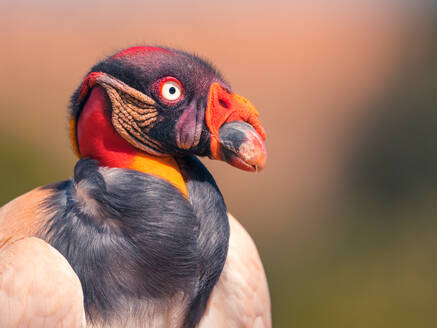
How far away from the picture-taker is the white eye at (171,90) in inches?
49.1

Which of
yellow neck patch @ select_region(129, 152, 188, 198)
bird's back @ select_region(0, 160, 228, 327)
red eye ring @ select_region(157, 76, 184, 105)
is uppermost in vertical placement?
red eye ring @ select_region(157, 76, 184, 105)

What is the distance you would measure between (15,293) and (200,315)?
0.49 meters

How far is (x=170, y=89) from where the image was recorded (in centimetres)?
125

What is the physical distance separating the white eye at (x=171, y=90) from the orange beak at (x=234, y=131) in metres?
0.08

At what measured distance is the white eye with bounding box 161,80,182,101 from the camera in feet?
4.09

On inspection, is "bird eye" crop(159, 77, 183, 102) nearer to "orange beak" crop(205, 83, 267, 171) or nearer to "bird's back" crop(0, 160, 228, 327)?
"orange beak" crop(205, 83, 267, 171)

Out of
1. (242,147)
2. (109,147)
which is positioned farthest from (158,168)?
(242,147)

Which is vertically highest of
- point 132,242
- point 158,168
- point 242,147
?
point 242,147

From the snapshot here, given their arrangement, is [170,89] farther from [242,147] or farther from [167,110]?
[242,147]

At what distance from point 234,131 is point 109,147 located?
32cm

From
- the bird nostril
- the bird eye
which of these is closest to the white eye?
the bird eye

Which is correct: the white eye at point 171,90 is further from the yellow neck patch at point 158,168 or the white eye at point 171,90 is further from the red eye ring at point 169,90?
the yellow neck patch at point 158,168

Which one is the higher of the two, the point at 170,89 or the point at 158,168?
the point at 170,89

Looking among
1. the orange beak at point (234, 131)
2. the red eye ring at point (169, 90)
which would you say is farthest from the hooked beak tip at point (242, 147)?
the red eye ring at point (169, 90)
